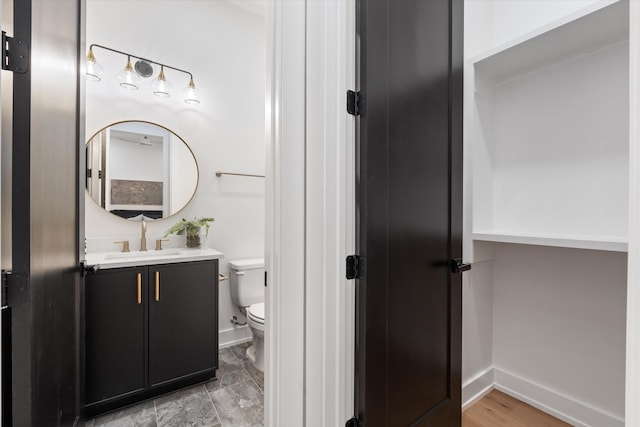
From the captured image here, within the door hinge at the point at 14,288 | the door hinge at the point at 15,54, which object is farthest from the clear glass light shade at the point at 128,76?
the door hinge at the point at 14,288

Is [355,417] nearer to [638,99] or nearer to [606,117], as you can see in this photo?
[638,99]

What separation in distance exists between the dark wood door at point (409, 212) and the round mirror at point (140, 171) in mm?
1787

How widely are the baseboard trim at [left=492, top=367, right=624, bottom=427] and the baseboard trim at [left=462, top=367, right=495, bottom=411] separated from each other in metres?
0.05

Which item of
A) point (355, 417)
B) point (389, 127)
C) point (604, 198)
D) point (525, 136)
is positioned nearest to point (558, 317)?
point (604, 198)

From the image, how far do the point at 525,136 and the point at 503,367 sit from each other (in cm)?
145

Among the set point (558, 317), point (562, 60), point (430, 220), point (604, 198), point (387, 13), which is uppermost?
point (562, 60)

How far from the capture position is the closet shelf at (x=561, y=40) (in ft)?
4.13

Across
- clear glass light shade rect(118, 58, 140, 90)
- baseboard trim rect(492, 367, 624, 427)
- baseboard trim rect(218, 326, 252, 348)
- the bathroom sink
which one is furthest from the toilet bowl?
clear glass light shade rect(118, 58, 140, 90)

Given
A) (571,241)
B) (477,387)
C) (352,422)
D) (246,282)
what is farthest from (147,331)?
(571,241)

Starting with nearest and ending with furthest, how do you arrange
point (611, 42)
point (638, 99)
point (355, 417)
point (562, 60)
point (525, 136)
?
1. point (638, 99)
2. point (355, 417)
3. point (611, 42)
4. point (562, 60)
5. point (525, 136)

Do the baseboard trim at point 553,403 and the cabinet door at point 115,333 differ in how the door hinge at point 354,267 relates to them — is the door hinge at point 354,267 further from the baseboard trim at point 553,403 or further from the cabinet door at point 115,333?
the baseboard trim at point 553,403

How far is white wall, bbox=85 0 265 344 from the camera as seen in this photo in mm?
2066

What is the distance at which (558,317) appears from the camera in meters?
1.67

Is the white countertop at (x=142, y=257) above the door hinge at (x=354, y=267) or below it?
below
